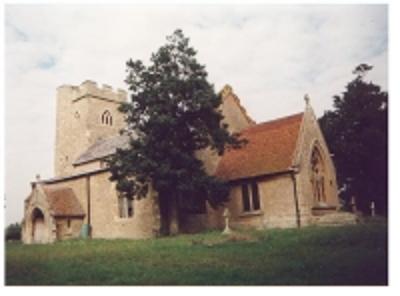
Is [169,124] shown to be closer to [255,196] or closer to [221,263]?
[255,196]

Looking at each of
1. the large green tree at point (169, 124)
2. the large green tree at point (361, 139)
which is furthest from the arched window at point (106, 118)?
the large green tree at point (361, 139)

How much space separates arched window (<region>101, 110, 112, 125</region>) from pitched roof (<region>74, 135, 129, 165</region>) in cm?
281

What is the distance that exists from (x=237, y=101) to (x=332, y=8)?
1299 cm

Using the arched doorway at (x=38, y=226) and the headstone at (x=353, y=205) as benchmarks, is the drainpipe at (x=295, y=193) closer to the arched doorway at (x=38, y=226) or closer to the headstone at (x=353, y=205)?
the headstone at (x=353, y=205)

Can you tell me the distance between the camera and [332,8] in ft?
46.0

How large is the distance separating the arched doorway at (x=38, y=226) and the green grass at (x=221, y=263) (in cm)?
817

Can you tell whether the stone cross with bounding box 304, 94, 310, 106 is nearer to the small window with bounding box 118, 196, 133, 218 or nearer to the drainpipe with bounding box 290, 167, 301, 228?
the drainpipe with bounding box 290, 167, 301, 228

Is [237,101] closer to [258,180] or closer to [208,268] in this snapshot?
[258,180]

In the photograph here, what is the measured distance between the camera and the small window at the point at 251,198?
70.5 ft

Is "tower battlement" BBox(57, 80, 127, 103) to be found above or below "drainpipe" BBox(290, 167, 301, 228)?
above

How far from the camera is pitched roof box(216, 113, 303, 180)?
21.1 metres

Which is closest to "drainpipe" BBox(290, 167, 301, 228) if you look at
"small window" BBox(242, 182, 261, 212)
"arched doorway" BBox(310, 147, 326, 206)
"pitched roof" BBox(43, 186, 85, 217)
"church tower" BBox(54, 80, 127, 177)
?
"arched doorway" BBox(310, 147, 326, 206)

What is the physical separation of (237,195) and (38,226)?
10.3 meters
